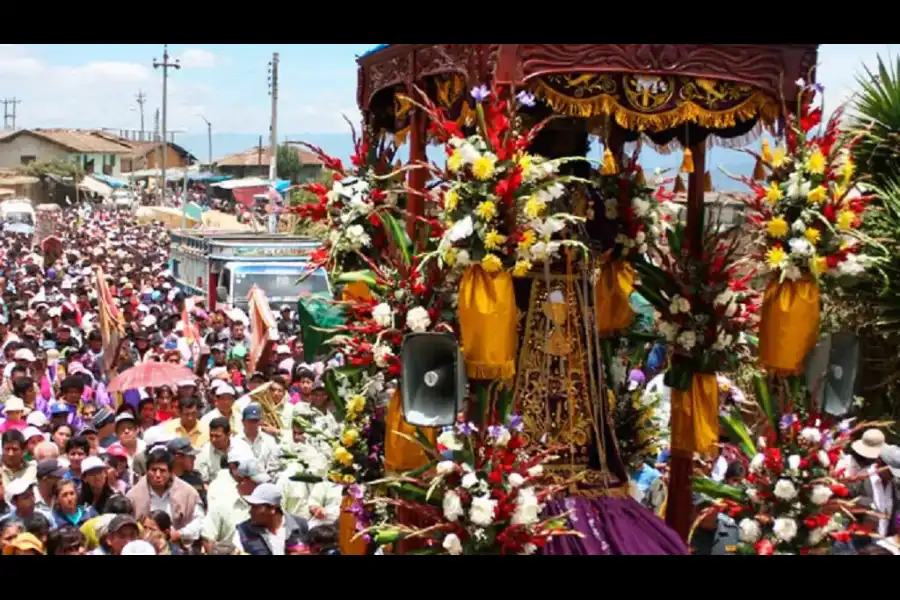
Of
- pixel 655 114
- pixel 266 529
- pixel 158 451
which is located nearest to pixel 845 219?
pixel 655 114

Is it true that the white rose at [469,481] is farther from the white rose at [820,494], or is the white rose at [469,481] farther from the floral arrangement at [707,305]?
the floral arrangement at [707,305]

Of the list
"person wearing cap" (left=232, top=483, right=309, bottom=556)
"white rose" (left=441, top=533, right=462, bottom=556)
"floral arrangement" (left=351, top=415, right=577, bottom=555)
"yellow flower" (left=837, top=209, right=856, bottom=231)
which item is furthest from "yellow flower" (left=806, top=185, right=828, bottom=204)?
"person wearing cap" (left=232, top=483, right=309, bottom=556)

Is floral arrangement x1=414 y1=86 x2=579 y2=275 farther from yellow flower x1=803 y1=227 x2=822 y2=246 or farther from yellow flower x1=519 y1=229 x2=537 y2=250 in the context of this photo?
yellow flower x1=803 y1=227 x2=822 y2=246

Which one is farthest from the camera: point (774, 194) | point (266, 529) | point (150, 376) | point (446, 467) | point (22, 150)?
point (22, 150)

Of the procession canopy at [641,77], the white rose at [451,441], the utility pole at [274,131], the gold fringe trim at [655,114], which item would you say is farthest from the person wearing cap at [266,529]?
the utility pole at [274,131]

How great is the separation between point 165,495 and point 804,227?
4542 millimetres

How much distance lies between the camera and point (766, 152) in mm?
6547

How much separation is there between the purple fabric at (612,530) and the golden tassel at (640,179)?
6.12 feet

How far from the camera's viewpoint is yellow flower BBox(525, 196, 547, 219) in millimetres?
5969

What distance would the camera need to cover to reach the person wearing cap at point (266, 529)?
795 cm

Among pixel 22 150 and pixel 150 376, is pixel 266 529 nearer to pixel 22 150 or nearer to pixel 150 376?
pixel 150 376

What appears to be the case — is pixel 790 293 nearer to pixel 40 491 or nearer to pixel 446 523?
pixel 446 523

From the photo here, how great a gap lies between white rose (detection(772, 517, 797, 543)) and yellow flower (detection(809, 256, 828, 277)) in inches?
44.6

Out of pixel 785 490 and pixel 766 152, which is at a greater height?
pixel 766 152
